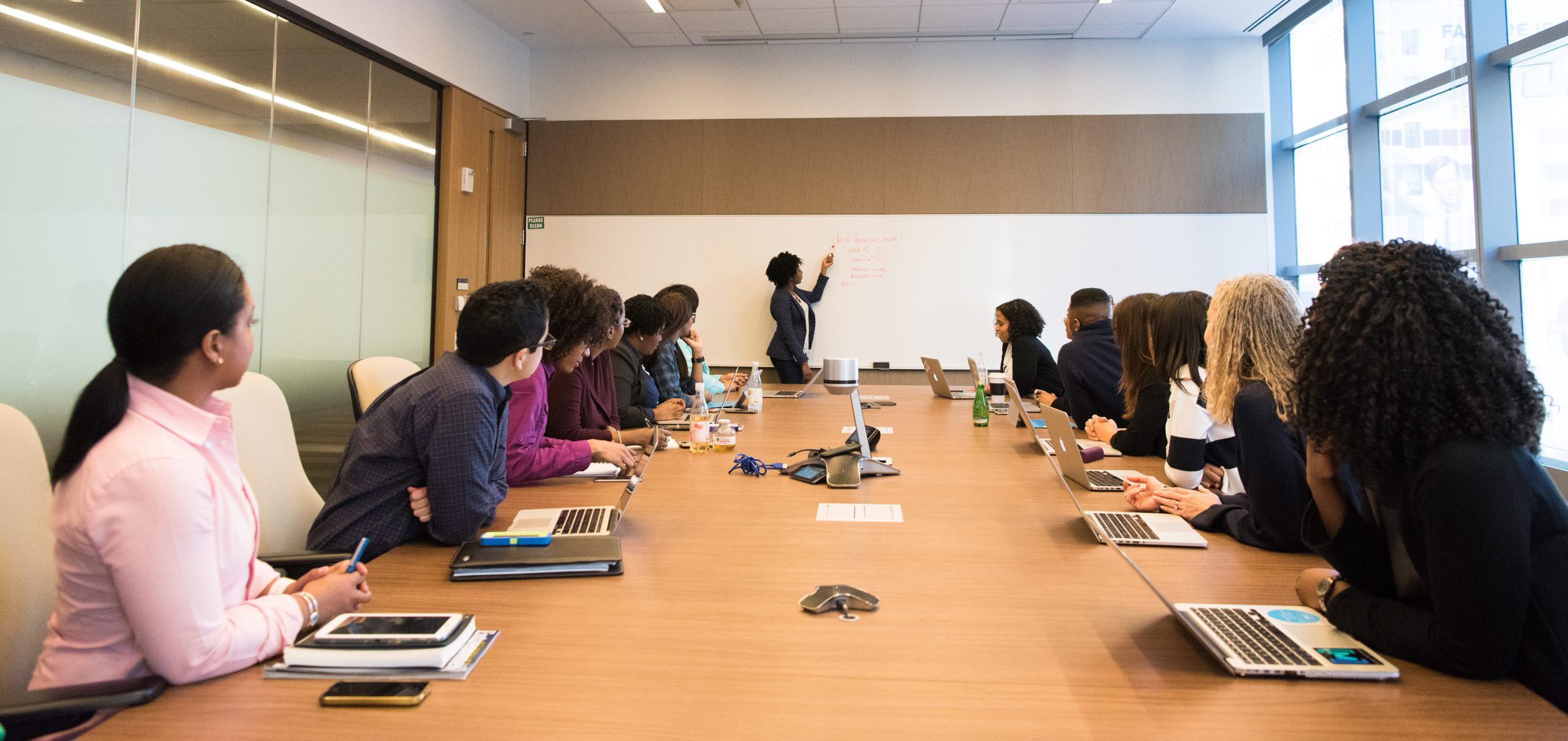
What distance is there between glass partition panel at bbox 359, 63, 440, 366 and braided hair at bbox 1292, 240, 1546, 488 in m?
5.21

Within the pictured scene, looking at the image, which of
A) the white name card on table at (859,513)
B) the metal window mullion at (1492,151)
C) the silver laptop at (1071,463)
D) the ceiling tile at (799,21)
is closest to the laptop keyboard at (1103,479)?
the silver laptop at (1071,463)

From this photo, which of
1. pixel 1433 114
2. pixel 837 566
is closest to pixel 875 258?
pixel 1433 114

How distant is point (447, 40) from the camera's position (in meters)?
5.75

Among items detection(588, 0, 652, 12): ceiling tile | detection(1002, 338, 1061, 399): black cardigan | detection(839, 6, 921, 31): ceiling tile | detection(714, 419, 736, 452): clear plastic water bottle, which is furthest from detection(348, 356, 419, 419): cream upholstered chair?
detection(839, 6, 921, 31): ceiling tile

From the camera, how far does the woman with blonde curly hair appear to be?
1722mm

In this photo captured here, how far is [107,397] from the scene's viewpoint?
3.77 feet

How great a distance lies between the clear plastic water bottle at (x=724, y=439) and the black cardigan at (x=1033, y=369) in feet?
8.43

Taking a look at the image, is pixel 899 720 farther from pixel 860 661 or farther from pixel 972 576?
pixel 972 576

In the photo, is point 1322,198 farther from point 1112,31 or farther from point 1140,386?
point 1140,386

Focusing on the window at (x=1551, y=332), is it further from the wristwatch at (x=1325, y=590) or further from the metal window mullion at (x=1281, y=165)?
the wristwatch at (x=1325, y=590)

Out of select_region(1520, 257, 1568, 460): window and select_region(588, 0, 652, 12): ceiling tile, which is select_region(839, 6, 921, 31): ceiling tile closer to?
select_region(588, 0, 652, 12): ceiling tile

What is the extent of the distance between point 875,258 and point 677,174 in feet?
5.76

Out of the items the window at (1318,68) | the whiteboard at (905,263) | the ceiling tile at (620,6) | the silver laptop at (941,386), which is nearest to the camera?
the silver laptop at (941,386)

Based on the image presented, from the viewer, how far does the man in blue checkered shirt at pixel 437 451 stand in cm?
174
